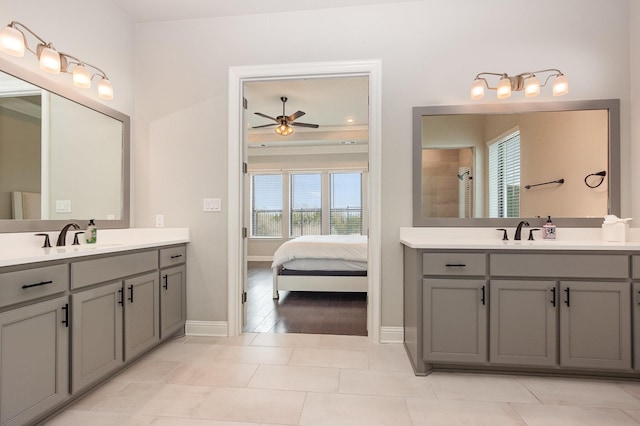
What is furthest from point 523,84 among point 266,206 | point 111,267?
point 266,206

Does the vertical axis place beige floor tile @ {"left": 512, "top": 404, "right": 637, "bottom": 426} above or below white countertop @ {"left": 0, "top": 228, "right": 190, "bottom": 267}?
below

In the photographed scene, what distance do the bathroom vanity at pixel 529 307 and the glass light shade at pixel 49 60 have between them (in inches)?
99.7

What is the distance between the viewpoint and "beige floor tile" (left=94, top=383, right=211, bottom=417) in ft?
5.70

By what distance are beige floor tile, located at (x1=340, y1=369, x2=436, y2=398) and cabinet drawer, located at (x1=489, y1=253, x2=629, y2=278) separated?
0.85 metres

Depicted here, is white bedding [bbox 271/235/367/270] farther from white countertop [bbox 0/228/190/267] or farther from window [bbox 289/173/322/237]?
window [bbox 289/173/322/237]

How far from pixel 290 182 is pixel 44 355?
6.09m

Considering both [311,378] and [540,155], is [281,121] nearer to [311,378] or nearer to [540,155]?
[540,155]

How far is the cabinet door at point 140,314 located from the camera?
7.01 ft

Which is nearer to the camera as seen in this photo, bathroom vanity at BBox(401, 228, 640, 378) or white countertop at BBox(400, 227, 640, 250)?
bathroom vanity at BBox(401, 228, 640, 378)

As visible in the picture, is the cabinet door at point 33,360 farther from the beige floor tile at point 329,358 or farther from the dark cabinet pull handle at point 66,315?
the beige floor tile at point 329,358

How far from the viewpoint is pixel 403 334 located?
8.66 ft

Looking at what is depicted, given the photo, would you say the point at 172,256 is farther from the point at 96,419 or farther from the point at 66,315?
the point at 96,419

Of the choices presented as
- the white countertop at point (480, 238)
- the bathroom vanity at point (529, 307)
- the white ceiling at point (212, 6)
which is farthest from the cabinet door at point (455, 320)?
the white ceiling at point (212, 6)

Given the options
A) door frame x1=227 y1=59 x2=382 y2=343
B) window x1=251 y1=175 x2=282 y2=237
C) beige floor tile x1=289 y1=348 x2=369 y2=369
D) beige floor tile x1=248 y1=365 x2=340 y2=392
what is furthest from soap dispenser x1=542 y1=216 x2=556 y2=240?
Answer: window x1=251 y1=175 x2=282 y2=237
